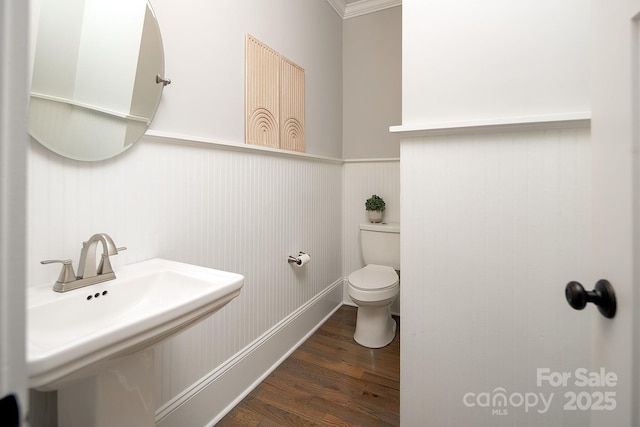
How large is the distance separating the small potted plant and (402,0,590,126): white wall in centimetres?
132

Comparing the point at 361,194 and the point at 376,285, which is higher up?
the point at 361,194

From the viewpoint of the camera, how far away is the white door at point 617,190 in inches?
17.9

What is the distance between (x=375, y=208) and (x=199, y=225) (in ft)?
5.10

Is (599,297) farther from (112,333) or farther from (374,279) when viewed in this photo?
(374,279)

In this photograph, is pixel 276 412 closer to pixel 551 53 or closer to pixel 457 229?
pixel 457 229

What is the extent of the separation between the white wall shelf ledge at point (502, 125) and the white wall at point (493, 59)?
40mm

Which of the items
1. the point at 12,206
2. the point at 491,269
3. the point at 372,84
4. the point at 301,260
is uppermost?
the point at 372,84

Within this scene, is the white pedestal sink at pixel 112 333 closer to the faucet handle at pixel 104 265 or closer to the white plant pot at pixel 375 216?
the faucet handle at pixel 104 265

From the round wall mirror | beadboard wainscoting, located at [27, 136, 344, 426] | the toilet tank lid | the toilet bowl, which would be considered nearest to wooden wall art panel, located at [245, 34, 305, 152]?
beadboard wainscoting, located at [27, 136, 344, 426]

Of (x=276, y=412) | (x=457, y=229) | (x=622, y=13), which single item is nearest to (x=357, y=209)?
(x=457, y=229)

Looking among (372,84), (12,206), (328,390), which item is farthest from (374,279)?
(12,206)

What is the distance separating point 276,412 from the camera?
141 centimetres

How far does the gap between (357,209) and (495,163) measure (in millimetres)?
1666

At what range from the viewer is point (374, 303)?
189 cm
